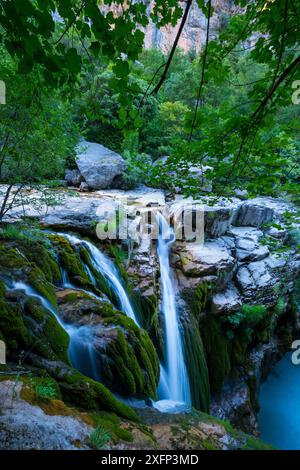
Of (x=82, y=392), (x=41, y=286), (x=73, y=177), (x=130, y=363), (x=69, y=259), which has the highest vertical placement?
(x=73, y=177)

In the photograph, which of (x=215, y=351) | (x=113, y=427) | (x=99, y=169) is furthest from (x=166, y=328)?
(x=99, y=169)

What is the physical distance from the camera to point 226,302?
8039 mm

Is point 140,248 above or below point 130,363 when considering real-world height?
above

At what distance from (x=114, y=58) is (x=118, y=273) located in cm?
544

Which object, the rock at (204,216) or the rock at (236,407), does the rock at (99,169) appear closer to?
the rock at (204,216)

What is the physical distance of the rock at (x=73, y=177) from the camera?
1176cm

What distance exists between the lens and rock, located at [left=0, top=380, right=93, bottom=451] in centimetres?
198

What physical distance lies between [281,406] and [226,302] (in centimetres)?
495

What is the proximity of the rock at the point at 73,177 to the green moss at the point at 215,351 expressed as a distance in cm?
776

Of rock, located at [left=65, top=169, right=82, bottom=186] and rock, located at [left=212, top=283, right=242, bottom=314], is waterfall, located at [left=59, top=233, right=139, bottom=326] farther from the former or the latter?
rock, located at [left=65, top=169, right=82, bottom=186]

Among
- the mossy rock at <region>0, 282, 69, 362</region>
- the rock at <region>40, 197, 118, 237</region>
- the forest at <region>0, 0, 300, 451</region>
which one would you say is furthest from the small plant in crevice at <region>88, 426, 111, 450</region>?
the rock at <region>40, 197, 118, 237</region>

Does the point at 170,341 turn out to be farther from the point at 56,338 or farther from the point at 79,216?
the point at 79,216

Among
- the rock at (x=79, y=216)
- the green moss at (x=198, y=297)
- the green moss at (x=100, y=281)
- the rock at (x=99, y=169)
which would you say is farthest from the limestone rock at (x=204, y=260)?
the rock at (x=99, y=169)
